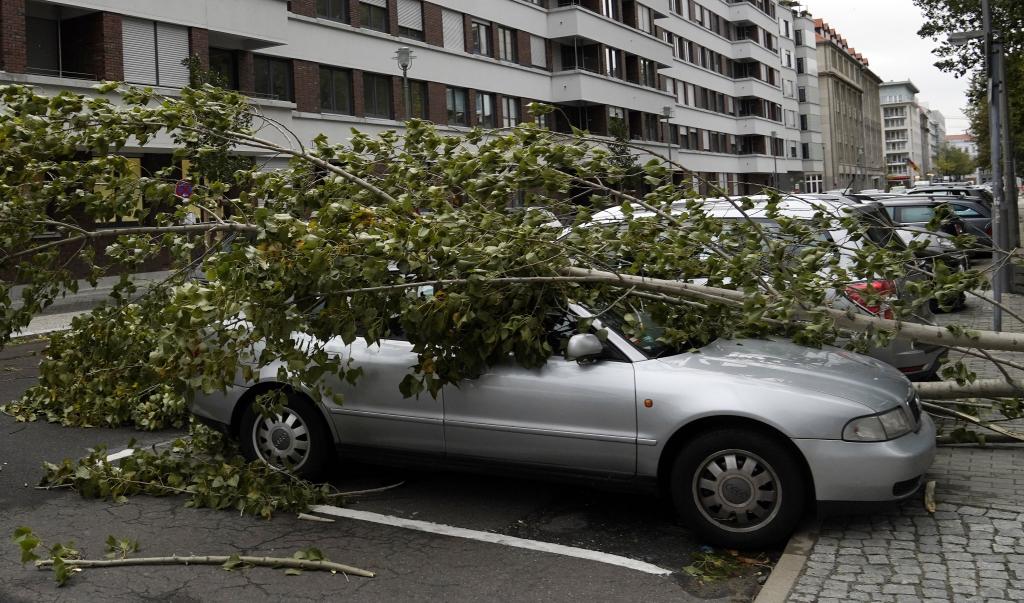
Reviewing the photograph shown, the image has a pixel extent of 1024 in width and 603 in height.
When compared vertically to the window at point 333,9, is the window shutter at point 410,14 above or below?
above

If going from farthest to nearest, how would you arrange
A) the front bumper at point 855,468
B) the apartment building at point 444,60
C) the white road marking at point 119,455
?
the apartment building at point 444,60, the white road marking at point 119,455, the front bumper at point 855,468

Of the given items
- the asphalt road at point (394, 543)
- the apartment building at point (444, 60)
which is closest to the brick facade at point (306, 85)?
the apartment building at point (444, 60)

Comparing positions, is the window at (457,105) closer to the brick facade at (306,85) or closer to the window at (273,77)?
the brick facade at (306,85)

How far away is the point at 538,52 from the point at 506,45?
9.07 feet

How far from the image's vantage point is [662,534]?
5.76 m

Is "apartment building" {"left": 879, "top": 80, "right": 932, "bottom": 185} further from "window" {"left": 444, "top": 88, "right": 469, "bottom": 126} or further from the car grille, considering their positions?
the car grille

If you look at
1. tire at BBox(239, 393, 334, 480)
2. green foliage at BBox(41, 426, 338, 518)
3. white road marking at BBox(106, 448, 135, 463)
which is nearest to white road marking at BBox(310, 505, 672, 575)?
green foliage at BBox(41, 426, 338, 518)

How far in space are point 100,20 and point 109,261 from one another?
64.7 feet

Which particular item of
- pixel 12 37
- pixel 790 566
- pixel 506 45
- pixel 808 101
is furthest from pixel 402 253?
pixel 808 101

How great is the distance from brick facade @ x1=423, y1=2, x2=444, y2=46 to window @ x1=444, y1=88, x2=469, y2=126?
1952 millimetres

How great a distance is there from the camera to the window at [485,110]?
3969 cm

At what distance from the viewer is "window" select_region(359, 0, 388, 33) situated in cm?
3359

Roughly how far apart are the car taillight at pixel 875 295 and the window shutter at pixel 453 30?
32912 millimetres

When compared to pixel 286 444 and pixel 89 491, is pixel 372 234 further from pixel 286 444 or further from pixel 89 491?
pixel 89 491
